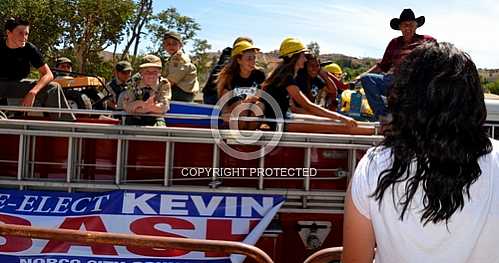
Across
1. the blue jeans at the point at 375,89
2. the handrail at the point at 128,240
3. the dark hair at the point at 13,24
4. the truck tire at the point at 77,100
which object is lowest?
the handrail at the point at 128,240

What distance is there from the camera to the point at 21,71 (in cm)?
549

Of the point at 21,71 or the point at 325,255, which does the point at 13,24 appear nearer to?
the point at 21,71

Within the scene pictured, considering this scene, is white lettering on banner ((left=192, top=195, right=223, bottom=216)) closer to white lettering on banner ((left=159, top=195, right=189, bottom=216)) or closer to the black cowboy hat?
white lettering on banner ((left=159, top=195, right=189, bottom=216))

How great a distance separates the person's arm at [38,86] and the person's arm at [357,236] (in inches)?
150

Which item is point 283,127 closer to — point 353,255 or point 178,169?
point 178,169

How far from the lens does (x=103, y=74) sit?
23.8 m

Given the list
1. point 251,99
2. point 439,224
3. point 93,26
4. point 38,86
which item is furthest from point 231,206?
point 93,26

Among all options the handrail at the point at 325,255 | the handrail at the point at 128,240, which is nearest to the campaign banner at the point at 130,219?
the handrail at the point at 325,255

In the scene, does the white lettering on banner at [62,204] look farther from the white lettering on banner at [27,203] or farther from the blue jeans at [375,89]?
the blue jeans at [375,89]

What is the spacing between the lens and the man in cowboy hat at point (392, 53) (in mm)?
5312

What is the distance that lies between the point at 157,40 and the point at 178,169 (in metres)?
20.1

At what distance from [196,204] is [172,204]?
17cm

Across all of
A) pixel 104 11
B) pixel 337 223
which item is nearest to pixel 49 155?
pixel 337 223

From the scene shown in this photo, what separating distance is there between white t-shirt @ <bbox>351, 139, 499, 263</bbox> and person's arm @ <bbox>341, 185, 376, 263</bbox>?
2 centimetres
